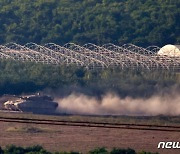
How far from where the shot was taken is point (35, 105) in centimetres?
9638

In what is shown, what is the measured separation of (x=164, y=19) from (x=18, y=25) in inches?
605

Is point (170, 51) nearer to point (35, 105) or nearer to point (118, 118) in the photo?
point (35, 105)

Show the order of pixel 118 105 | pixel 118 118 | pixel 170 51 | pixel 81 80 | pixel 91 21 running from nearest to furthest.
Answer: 1. pixel 118 118
2. pixel 118 105
3. pixel 81 80
4. pixel 170 51
5. pixel 91 21

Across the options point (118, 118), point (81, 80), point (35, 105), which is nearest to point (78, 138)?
point (118, 118)

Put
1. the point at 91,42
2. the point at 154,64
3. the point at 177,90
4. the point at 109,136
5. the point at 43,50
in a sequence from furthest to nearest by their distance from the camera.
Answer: the point at 91,42
the point at 43,50
the point at 154,64
the point at 177,90
the point at 109,136

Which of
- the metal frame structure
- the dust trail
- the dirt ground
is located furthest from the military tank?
the metal frame structure

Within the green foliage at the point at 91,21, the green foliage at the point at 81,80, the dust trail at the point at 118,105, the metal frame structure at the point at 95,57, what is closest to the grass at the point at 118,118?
the dust trail at the point at 118,105

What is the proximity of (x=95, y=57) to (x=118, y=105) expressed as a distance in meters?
16.4

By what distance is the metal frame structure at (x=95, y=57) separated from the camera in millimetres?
104750

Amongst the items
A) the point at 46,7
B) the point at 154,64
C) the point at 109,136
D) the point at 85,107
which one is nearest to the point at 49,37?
the point at 46,7

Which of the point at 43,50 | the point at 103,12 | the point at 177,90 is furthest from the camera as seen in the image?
the point at 103,12

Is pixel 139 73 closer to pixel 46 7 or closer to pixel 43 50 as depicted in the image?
pixel 43 50

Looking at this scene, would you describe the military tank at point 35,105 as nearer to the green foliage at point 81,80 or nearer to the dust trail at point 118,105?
the dust trail at point 118,105

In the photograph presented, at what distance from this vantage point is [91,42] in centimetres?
12962
